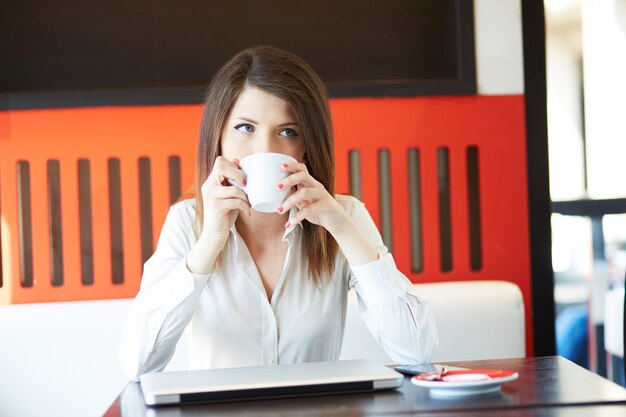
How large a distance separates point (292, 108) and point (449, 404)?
25.9 inches

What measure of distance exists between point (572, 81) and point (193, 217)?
41.7 inches

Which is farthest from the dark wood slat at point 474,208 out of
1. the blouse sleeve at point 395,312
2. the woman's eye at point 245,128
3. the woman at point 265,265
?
the woman's eye at point 245,128

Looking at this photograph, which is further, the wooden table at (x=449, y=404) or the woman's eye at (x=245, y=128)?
the woman's eye at (x=245, y=128)

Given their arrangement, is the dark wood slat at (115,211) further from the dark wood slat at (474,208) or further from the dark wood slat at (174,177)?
the dark wood slat at (474,208)

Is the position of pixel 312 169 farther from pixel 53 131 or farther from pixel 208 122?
pixel 53 131

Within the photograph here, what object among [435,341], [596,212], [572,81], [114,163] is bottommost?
[435,341]

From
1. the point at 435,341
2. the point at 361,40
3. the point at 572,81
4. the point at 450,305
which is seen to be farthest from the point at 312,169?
the point at 572,81

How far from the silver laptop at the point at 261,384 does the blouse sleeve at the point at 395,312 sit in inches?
11.3

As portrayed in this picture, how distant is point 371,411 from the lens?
34.7 inches

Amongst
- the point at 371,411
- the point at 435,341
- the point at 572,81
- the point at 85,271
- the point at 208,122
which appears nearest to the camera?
the point at 371,411

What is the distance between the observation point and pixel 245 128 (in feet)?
4.63

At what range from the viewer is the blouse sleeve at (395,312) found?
1.33 meters

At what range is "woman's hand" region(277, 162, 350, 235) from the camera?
3.75 feet

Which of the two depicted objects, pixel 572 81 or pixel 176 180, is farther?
pixel 572 81
